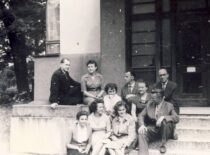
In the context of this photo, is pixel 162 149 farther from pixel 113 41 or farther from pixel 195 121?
pixel 113 41

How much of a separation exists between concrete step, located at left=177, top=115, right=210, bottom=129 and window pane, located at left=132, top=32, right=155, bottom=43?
2.78 meters

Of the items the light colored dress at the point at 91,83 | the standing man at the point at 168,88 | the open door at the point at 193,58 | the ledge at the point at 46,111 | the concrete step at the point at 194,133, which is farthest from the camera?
the open door at the point at 193,58

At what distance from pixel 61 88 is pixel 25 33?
12660 millimetres

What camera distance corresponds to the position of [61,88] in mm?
8250

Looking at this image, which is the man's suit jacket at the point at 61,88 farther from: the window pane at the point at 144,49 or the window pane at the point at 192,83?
the window pane at the point at 192,83

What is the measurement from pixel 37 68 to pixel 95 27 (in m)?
1.98

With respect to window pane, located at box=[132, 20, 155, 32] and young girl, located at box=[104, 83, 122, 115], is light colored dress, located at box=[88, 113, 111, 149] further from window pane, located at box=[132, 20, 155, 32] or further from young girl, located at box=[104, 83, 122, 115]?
window pane, located at box=[132, 20, 155, 32]

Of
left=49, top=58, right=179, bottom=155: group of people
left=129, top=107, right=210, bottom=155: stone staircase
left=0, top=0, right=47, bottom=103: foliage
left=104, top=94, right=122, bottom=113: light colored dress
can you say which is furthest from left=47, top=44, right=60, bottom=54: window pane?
left=0, top=0, right=47, bottom=103: foliage

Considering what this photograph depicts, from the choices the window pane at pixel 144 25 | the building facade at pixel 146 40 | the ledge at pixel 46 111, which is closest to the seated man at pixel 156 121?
the ledge at pixel 46 111

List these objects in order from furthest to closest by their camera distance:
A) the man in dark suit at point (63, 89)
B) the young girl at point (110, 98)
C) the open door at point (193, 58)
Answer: the open door at point (193, 58) → the man in dark suit at point (63, 89) → the young girl at point (110, 98)

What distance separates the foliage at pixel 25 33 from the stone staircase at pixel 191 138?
12871 mm

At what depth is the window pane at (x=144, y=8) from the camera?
9.77m

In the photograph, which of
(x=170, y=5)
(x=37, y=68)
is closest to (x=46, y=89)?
(x=37, y=68)

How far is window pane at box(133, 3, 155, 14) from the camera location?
977 centimetres
